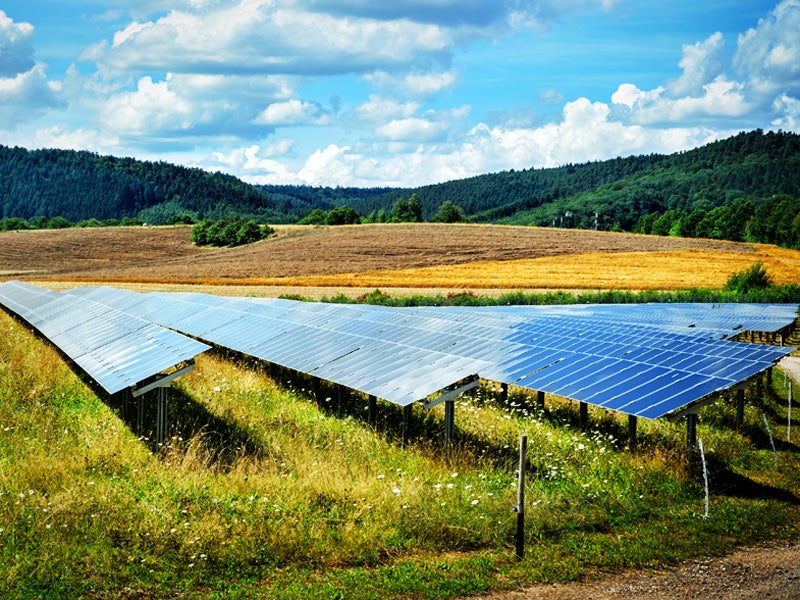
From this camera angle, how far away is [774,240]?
116 m

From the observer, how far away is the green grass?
362 inches

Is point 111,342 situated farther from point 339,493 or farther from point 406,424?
point 339,493

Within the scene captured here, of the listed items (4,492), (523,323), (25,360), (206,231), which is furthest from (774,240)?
(4,492)

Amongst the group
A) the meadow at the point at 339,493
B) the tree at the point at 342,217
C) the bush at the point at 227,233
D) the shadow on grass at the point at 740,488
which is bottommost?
the shadow on grass at the point at 740,488

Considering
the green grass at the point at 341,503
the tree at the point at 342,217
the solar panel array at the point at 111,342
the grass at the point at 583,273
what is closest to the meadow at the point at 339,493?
the green grass at the point at 341,503

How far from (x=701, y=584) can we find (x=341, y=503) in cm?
453

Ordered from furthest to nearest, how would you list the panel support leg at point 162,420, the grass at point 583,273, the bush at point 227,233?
the bush at point 227,233, the grass at point 583,273, the panel support leg at point 162,420

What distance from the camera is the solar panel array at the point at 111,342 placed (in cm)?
1398

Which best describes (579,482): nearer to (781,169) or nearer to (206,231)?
(206,231)

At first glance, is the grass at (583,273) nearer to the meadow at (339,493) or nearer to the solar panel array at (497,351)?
the solar panel array at (497,351)

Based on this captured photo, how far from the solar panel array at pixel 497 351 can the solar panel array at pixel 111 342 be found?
261 cm

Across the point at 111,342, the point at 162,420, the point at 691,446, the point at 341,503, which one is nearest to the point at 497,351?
the point at 691,446

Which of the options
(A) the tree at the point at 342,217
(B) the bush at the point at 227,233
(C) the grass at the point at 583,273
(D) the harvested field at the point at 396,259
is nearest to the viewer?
(C) the grass at the point at 583,273

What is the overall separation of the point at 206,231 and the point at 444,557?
94.6 metres
